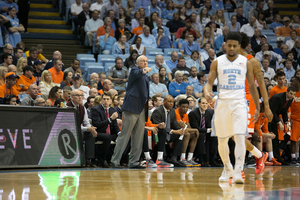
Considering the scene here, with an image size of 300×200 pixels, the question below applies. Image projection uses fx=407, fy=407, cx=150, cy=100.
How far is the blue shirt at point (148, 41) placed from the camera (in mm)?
14516

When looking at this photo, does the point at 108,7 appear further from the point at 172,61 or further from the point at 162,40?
the point at 172,61

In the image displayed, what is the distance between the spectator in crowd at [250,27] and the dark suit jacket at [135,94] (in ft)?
35.1

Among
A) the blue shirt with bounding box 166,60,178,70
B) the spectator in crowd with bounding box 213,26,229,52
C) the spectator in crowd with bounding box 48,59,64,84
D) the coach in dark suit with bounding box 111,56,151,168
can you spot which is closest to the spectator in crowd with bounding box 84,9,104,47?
the blue shirt with bounding box 166,60,178,70

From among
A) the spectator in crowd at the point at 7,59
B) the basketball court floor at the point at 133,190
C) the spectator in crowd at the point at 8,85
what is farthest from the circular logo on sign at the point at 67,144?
the spectator in crowd at the point at 7,59

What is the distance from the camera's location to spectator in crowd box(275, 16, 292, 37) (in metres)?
17.8

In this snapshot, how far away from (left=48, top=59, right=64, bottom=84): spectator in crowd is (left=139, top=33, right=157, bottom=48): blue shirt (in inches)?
157

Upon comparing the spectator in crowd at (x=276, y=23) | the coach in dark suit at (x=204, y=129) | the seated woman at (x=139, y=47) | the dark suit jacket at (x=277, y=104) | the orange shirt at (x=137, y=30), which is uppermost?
the spectator in crowd at (x=276, y=23)

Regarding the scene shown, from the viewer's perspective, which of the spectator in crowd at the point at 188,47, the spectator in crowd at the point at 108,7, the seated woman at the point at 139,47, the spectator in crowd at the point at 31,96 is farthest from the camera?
the spectator in crowd at the point at 108,7

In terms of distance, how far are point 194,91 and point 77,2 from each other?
19.9 feet

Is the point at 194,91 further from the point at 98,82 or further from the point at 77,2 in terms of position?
the point at 77,2

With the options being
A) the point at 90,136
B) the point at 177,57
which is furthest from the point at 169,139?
the point at 177,57

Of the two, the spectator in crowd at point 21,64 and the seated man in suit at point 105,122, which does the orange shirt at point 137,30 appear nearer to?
the spectator in crowd at point 21,64

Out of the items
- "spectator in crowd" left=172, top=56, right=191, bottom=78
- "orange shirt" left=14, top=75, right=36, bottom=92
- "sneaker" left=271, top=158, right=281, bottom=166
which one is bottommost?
"sneaker" left=271, top=158, right=281, bottom=166

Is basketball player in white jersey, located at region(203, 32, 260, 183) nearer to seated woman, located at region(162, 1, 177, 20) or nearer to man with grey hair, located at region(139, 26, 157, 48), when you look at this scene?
man with grey hair, located at region(139, 26, 157, 48)
